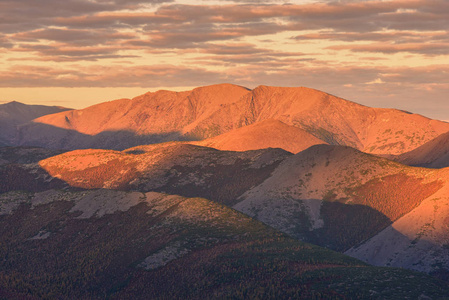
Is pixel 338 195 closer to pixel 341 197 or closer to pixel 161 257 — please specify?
pixel 341 197

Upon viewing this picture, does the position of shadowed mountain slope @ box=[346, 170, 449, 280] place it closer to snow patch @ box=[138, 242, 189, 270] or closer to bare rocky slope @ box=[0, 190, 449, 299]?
bare rocky slope @ box=[0, 190, 449, 299]

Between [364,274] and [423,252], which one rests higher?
[364,274]

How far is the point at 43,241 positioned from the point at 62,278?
24767mm

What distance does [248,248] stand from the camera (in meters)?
111

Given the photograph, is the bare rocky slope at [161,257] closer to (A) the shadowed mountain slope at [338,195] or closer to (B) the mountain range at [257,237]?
(B) the mountain range at [257,237]

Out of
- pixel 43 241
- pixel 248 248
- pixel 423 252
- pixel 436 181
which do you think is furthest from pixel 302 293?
pixel 436 181

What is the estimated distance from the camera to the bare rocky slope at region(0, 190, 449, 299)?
8638 cm

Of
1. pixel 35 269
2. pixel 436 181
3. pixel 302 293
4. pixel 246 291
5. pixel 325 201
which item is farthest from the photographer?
pixel 325 201

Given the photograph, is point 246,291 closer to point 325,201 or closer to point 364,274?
point 364,274

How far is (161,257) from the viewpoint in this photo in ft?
368

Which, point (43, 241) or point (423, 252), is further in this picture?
point (43, 241)

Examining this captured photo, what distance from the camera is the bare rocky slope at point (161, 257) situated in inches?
3401

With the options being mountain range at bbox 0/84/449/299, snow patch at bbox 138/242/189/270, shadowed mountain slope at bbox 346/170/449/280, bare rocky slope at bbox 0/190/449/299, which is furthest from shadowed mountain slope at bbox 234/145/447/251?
snow patch at bbox 138/242/189/270

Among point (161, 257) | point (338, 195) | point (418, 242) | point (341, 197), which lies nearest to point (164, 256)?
point (161, 257)
